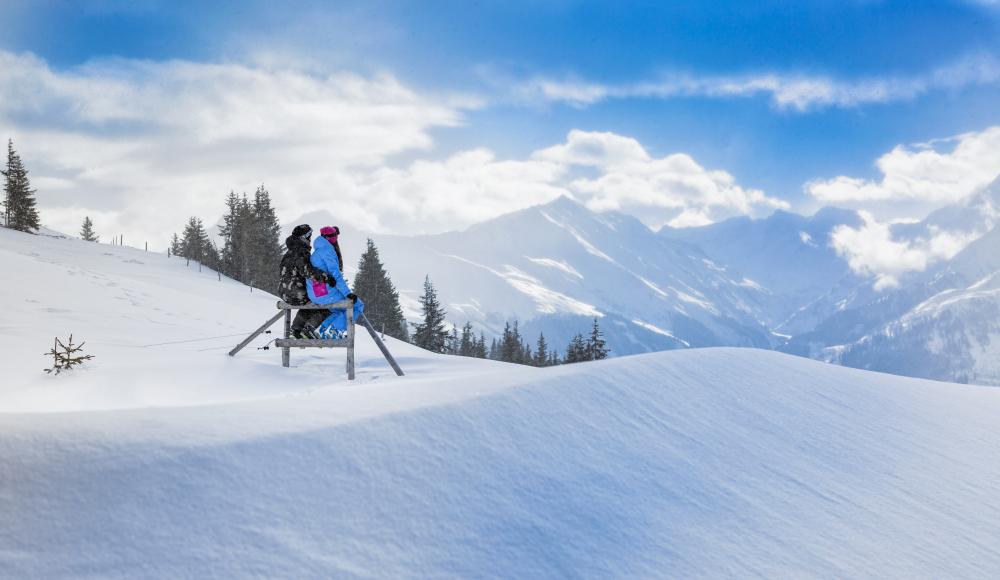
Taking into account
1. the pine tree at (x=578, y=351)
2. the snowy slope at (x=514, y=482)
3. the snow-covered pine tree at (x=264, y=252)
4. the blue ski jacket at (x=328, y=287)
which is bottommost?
the pine tree at (x=578, y=351)

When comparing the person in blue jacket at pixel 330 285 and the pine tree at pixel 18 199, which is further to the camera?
the pine tree at pixel 18 199

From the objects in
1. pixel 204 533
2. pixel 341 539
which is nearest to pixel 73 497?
pixel 204 533

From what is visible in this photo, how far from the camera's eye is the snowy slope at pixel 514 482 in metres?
3.00

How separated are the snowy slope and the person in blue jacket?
2.77m

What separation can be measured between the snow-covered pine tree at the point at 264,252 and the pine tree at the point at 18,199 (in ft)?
51.9

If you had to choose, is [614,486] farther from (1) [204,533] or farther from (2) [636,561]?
(1) [204,533]

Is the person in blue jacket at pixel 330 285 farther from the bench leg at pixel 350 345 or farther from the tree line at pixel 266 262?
the tree line at pixel 266 262

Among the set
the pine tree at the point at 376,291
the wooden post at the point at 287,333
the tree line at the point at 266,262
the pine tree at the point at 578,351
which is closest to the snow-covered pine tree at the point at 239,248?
the tree line at the point at 266,262

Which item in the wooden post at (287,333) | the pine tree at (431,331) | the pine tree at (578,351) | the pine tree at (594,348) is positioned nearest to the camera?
the wooden post at (287,333)

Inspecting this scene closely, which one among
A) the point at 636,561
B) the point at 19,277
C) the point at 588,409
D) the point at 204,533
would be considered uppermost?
the point at 19,277

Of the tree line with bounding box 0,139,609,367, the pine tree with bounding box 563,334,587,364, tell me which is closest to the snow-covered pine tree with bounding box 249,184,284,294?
the tree line with bounding box 0,139,609,367

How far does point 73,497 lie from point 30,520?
183mm

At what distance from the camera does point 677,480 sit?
4.70 meters

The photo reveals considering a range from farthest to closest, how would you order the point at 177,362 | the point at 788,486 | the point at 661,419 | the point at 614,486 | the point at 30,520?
the point at 177,362, the point at 661,419, the point at 788,486, the point at 614,486, the point at 30,520
